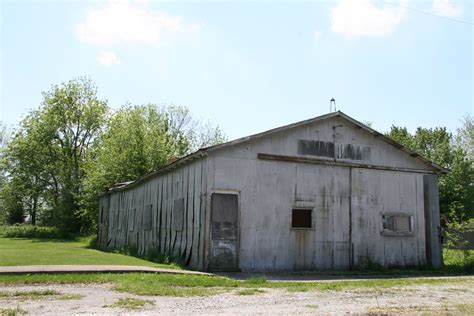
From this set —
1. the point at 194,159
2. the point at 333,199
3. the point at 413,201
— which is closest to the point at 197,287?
the point at 194,159

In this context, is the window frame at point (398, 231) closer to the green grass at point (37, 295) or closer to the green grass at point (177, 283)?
the green grass at point (177, 283)

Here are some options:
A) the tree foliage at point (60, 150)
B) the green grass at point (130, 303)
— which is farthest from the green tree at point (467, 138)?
the green grass at point (130, 303)

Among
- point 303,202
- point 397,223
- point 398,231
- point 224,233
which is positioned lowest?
point 224,233

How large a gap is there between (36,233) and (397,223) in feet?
130

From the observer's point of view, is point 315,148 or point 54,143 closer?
point 315,148

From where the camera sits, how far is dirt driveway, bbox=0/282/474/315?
8.88 meters

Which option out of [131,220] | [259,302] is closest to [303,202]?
[259,302]

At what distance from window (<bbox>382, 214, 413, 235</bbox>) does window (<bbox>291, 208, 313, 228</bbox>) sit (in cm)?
336

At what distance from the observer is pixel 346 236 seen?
739 inches

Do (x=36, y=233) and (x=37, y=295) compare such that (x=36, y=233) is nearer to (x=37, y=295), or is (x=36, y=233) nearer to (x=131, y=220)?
(x=131, y=220)

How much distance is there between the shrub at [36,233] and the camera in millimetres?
48434

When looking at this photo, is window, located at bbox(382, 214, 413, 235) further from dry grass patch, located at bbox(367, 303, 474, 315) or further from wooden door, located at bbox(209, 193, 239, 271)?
dry grass patch, located at bbox(367, 303, 474, 315)

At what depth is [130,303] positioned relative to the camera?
9375mm

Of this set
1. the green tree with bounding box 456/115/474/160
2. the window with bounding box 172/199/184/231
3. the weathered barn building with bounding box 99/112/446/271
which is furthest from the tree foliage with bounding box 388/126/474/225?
the window with bounding box 172/199/184/231
